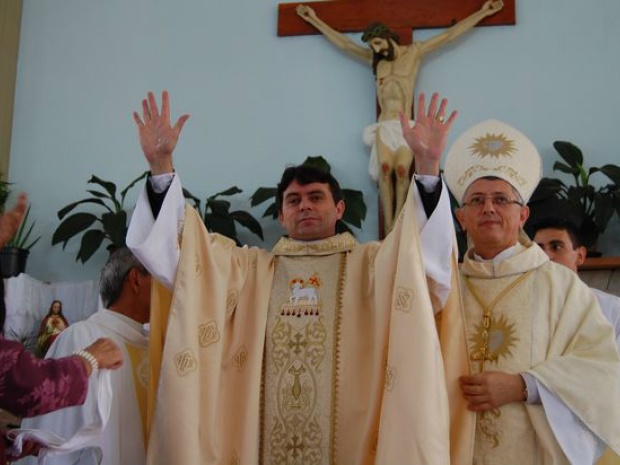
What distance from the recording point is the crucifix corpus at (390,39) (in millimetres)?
5645

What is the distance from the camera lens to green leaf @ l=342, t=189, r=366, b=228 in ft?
18.4

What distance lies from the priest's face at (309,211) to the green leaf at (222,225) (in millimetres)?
2248

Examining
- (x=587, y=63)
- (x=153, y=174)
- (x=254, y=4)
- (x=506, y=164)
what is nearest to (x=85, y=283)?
(x=254, y=4)

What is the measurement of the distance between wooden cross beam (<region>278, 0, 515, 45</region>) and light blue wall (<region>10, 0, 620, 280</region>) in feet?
0.27

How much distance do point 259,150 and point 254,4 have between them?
3.99ft

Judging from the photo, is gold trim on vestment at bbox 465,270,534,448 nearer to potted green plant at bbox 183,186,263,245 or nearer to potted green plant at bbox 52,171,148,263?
potted green plant at bbox 183,186,263,245

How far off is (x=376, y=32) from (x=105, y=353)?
4.04 m

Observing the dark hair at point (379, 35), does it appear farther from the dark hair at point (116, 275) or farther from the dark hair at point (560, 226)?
the dark hair at point (116, 275)

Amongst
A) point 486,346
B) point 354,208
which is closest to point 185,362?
point 486,346

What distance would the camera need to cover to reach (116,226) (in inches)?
223

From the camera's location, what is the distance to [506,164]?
3266 millimetres

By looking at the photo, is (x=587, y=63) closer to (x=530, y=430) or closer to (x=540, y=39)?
(x=540, y=39)

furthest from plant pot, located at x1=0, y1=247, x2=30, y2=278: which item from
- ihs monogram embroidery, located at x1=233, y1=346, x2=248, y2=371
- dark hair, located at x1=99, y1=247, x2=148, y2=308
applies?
ihs monogram embroidery, located at x1=233, y1=346, x2=248, y2=371

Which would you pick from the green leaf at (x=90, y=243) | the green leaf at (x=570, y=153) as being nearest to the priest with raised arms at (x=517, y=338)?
the green leaf at (x=570, y=153)
